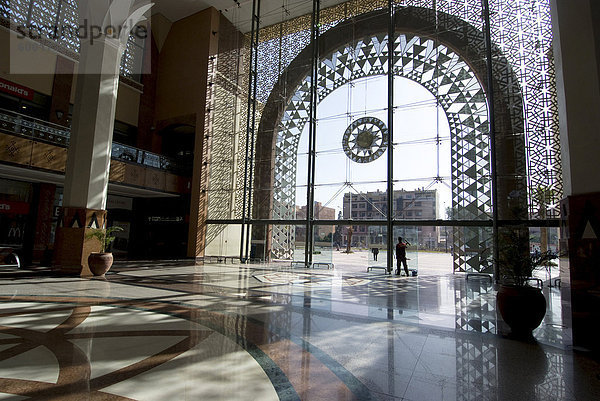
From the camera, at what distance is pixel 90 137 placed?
7.00m

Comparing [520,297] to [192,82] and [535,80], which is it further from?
[192,82]

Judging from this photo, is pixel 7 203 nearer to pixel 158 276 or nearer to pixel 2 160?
pixel 2 160

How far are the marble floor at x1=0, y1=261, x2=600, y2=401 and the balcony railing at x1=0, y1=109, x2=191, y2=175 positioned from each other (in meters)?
4.96

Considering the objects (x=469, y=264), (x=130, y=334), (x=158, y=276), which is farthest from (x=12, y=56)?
(x=469, y=264)

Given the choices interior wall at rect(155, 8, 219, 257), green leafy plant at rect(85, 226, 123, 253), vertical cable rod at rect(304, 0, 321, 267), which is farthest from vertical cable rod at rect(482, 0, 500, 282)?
interior wall at rect(155, 8, 219, 257)

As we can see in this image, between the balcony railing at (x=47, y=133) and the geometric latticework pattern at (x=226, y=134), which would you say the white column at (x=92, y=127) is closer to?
the balcony railing at (x=47, y=133)

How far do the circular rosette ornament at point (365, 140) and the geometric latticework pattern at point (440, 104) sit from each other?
5.31ft

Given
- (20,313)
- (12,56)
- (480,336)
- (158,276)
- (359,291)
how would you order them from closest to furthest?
(480,336), (20,313), (359,291), (158,276), (12,56)

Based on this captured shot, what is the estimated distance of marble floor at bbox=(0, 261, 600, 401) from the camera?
1974 mm

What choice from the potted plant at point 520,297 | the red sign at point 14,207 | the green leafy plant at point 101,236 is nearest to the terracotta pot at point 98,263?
the green leafy plant at point 101,236

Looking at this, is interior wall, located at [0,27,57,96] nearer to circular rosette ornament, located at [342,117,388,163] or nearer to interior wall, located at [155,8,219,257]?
interior wall, located at [155,8,219,257]

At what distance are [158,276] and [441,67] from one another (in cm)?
912

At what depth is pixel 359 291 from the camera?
19.1ft

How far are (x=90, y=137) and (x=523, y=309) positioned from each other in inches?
316
